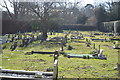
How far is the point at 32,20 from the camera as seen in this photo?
931 inches

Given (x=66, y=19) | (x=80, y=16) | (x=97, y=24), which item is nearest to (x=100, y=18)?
(x=97, y=24)

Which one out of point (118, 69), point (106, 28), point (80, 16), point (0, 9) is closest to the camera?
point (118, 69)

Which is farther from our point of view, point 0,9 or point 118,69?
point 0,9

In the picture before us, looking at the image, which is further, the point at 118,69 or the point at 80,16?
the point at 80,16

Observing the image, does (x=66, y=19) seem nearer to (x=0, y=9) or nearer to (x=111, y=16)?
(x=111, y=16)

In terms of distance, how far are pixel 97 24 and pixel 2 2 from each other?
2642 cm

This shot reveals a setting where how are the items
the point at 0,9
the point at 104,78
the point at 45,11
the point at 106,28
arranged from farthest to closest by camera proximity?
1. the point at 106,28
2. the point at 0,9
3. the point at 45,11
4. the point at 104,78

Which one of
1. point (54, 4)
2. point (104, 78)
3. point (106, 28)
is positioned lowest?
point (104, 78)

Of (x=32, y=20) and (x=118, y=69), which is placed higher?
(x=32, y=20)

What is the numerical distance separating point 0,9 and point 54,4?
17804 millimetres

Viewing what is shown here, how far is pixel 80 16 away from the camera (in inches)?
2063

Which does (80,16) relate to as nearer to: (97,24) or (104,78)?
(97,24)

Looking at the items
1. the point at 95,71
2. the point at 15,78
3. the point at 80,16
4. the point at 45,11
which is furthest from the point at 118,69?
the point at 80,16

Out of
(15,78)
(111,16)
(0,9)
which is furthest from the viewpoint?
(111,16)
